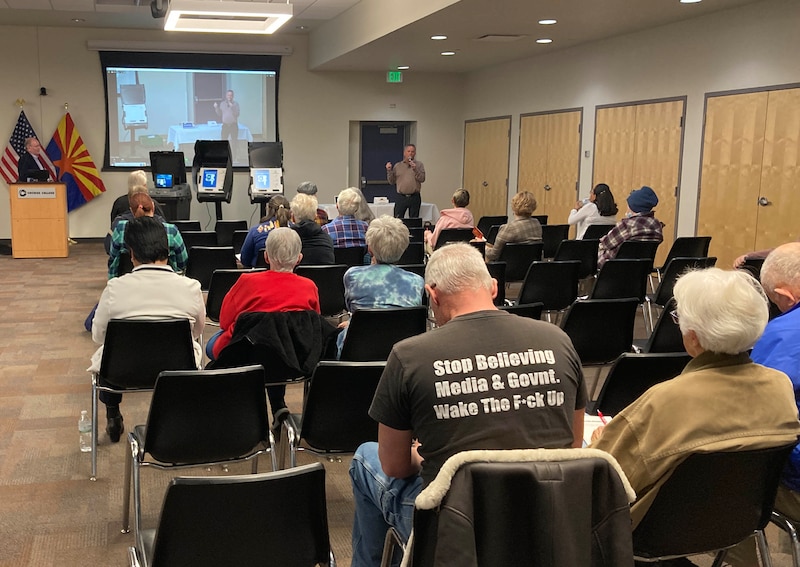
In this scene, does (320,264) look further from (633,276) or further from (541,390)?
(541,390)

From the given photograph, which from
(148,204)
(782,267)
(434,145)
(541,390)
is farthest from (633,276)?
(434,145)

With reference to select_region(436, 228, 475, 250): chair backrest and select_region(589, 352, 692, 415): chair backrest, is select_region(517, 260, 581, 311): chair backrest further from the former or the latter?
select_region(589, 352, 692, 415): chair backrest

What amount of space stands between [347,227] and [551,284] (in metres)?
1.85

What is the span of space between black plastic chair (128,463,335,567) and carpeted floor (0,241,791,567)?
43.0 inches

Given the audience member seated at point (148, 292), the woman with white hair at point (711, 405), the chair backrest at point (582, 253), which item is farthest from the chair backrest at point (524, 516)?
the chair backrest at point (582, 253)

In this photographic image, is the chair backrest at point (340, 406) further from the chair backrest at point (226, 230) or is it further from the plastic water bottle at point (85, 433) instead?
→ the chair backrest at point (226, 230)

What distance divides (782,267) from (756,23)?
5.81 metres

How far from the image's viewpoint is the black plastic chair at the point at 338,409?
290cm

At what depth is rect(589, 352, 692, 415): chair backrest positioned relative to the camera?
9.91 feet

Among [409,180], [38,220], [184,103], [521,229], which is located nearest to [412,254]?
[521,229]

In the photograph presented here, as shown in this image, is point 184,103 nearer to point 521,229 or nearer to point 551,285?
point 521,229

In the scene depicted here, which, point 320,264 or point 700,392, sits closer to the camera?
point 700,392

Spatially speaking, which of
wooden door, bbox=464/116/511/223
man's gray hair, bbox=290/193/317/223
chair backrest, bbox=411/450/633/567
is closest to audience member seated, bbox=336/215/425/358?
man's gray hair, bbox=290/193/317/223

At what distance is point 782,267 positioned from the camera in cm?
283
